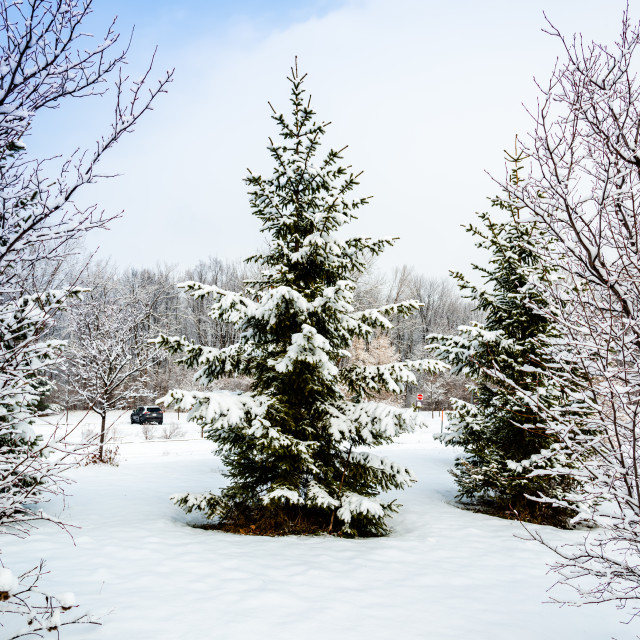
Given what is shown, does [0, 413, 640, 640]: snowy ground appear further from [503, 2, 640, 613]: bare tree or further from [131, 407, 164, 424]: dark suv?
[131, 407, 164, 424]: dark suv

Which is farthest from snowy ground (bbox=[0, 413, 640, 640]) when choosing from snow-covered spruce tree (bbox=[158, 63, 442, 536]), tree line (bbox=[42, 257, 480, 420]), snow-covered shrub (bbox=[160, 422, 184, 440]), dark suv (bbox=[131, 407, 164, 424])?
dark suv (bbox=[131, 407, 164, 424])

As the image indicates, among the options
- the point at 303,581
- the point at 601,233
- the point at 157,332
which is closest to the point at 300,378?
the point at 303,581

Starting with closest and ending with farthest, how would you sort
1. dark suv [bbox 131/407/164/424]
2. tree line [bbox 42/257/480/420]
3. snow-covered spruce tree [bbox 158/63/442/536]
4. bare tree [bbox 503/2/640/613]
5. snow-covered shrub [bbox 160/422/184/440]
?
bare tree [bbox 503/2/640/613], snow-covered spruce tree [bbox 158/63/442/536], tree line [bbox 42/257/480/420], snow-covered shrub [bbox 160/422/184/440], dark suv [bbox 131/407/164/424]

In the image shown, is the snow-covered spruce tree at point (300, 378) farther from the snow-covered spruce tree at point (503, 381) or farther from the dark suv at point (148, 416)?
the dark suv at point (148, 416)

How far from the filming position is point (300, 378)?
7125 mm

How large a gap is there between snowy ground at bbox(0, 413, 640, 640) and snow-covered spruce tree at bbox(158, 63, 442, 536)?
0.64m

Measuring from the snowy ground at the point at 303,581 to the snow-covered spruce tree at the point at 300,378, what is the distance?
64cm

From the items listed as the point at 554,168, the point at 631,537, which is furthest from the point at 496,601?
the point at 554,168

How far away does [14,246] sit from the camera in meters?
Result: 2.92

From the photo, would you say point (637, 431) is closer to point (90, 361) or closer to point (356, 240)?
point (356, 240)

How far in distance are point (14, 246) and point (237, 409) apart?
385cm

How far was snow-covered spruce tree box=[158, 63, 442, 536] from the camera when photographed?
263 inches

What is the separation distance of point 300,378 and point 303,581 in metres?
2.95

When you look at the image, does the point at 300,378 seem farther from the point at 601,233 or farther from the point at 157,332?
the point at 157,332
